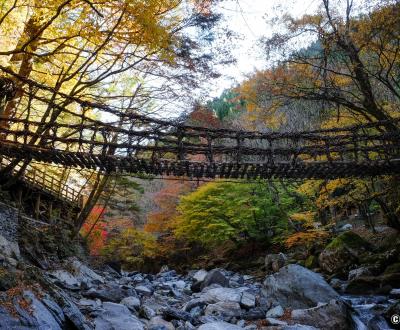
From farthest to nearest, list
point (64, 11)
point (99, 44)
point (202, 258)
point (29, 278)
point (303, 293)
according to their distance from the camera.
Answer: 1. point (202, 258)
2. point (303, 293)
3. point (99, 44)
4. point (64, 11)
5. point (29, 278)

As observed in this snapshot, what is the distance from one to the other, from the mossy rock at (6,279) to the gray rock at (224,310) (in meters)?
3.69

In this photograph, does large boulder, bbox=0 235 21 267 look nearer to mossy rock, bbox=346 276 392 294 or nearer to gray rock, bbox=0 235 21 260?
gray rock, bbox=0 235 21 260

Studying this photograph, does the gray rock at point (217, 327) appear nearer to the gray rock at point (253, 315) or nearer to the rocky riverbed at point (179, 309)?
the rocky riverbed at point (179, 309)

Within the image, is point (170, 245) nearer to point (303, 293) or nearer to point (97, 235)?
point (97, 235)

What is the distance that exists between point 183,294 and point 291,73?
665 cm

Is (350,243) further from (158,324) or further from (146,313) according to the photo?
(158,324)

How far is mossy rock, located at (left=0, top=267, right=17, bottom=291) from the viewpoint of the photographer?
3.90m

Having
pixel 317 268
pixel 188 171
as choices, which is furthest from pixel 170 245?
pixel 188 171

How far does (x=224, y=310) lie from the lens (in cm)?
687

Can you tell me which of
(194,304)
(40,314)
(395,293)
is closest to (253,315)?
(194,304)

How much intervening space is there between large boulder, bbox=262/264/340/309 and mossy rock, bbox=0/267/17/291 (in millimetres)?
5020

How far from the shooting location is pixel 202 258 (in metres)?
18.8

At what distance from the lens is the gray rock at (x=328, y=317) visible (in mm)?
5590

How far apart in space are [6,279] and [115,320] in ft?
5.39
